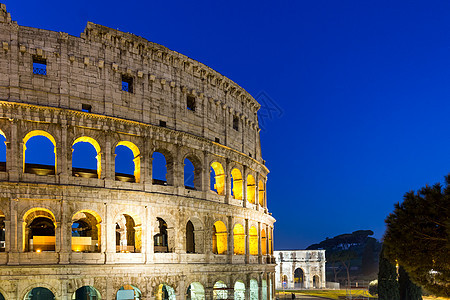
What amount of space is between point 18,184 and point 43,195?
3.95 feet

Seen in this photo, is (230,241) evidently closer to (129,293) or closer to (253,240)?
(253,240)

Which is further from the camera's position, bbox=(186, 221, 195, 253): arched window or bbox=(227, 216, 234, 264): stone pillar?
bbox=(186, 221, 195, 253): arched window

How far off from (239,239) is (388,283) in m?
10.0

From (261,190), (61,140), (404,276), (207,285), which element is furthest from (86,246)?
(404,276)

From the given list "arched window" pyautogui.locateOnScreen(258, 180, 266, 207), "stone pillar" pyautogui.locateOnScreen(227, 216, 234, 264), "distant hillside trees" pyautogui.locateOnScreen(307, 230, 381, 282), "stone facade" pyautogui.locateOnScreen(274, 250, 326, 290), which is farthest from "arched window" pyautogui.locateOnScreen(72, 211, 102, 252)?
"distant hillside trees" pyautogui.locateOnScreen(307, 230, 381, 282)

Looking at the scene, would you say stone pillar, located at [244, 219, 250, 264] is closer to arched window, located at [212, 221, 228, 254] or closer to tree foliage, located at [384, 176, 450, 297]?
arched window, located at [212, 221, 228, 254]

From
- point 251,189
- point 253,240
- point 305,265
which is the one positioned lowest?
point 305,265

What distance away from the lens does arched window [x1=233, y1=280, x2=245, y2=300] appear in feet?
102

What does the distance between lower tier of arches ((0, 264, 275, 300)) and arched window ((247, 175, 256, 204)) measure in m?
5.02

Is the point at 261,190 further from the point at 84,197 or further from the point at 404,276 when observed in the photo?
the point at 84,197

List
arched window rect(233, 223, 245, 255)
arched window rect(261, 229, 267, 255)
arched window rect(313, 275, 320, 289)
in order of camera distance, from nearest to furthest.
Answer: arched window rect(233, 223, 245, 255) → arched window rect(261, 229, 267, 255) → arched window rect(313, 275, 320, 289)

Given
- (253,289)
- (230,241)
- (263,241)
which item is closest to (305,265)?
(263,241)

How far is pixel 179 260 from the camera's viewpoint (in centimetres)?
2609

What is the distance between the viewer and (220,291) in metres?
29.2
